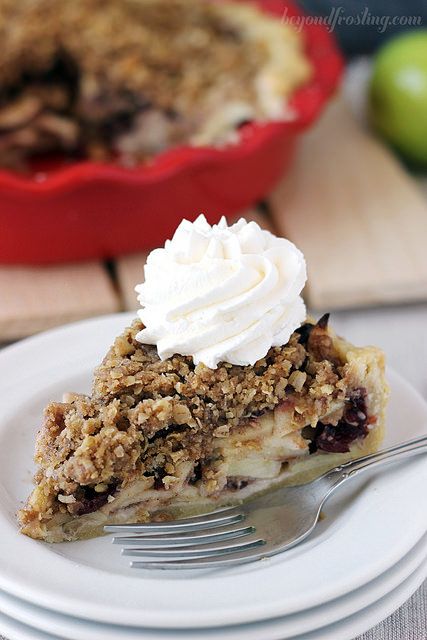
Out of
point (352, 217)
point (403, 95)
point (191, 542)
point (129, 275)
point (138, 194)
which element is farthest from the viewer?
point (403, 95)

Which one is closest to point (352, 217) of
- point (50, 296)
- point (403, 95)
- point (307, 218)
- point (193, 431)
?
point (307, 218)

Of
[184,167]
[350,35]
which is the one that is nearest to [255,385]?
[184,167]

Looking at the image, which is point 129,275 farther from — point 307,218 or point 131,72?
point 131,72

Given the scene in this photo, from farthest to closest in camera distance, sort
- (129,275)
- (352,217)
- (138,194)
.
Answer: (352,217)
(129,275)
(138,194)

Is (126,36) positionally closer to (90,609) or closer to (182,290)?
(182,290)

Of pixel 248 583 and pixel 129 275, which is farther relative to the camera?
pixel 129 275
